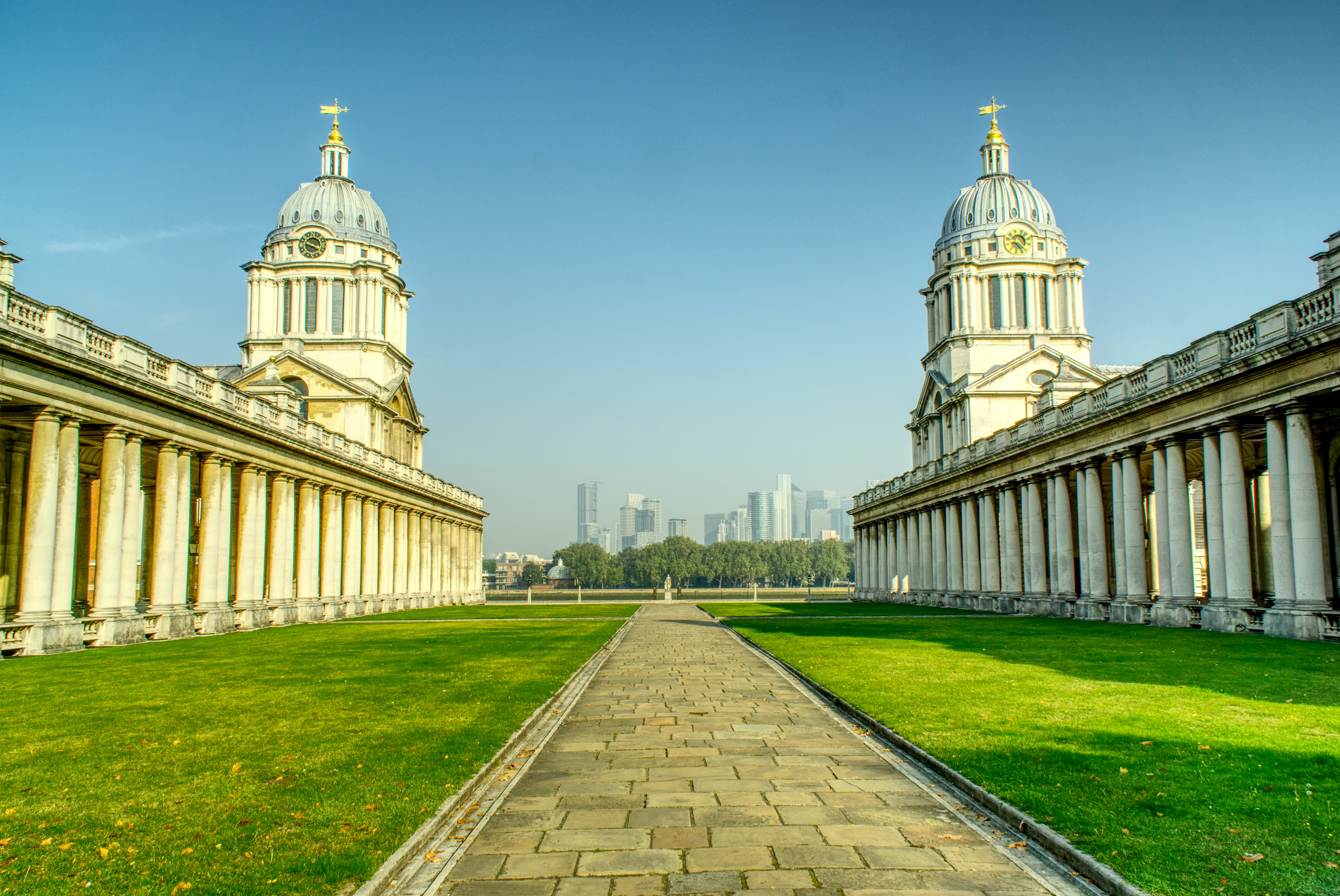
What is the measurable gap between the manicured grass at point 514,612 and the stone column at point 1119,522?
78.4 feet

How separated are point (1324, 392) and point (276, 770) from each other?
96.1ft

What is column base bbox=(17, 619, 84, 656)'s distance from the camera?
26531 millimetres

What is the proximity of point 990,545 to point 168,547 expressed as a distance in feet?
146

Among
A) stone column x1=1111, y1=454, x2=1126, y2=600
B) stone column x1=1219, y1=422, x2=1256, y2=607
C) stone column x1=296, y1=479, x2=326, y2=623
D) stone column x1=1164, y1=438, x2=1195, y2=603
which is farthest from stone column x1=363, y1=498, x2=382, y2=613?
stone column x1=1219, y1=422, x2=1256, y2=607

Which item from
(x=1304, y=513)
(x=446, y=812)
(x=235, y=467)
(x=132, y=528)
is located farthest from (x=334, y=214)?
(x=446, y=812)

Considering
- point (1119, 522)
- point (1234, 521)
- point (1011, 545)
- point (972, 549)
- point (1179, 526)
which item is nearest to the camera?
point (1234, 521)

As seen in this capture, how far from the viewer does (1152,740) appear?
11.8 metres

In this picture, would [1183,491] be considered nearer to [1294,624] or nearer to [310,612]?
[1294,624]

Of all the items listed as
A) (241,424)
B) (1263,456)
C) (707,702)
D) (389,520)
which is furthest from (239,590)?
(1263,456)

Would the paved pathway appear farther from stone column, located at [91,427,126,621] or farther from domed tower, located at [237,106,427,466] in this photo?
domed tower, located at [237,106,427,466]

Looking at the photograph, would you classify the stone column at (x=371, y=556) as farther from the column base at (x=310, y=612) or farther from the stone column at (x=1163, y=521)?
the stone column at (x=1163, y=521)

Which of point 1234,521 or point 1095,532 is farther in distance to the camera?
point 1095,532

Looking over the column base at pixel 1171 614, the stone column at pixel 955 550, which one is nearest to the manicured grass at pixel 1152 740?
the column base at pixel 1171 614

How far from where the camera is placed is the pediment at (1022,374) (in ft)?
233
